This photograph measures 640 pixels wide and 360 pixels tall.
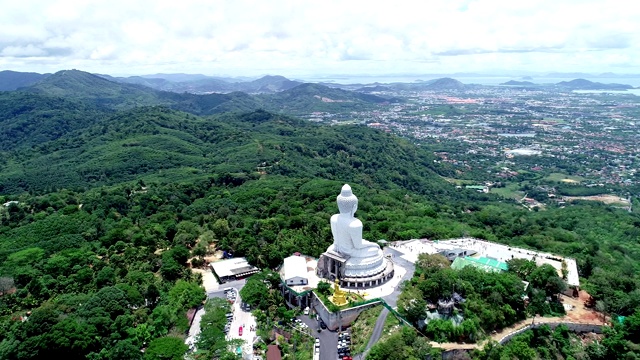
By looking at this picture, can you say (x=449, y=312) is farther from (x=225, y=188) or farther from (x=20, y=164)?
(x=20, y=164)

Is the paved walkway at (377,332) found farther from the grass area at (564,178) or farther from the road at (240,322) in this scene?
the grass area at (564,178)

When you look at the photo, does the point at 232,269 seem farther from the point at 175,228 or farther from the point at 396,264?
the point at 396,264

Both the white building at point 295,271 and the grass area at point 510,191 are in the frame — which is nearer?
the white building at point 295,271

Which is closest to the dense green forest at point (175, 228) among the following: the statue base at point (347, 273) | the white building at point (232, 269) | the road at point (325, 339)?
the white building at point (232, 269)

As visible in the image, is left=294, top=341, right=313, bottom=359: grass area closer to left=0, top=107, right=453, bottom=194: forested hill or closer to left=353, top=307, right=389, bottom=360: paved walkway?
left=353, top=307, right=389, bottom=360: paved walkway

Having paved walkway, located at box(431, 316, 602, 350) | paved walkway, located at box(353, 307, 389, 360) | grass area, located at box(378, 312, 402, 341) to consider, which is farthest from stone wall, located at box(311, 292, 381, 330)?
paved walkway, located at box(431, 316, 602, 350)

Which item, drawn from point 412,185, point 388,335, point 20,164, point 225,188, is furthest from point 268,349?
point 20,164

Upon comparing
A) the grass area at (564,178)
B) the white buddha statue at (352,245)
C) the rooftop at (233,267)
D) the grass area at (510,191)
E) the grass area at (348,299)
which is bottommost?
the grass area at (564,178)
